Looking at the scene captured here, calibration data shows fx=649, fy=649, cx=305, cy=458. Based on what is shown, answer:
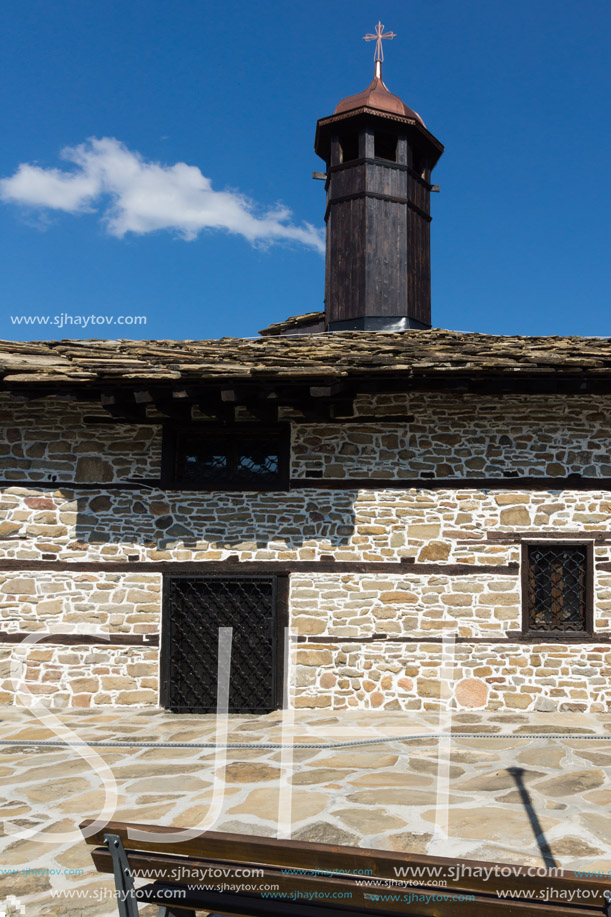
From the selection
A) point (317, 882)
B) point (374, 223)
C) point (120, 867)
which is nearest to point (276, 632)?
point (120, 867)

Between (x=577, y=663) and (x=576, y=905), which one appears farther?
(x=577, y=663)

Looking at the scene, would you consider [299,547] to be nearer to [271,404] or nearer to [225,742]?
[271,404]

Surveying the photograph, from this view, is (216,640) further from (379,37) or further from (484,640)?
(379,37)

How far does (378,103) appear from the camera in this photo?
10.9m

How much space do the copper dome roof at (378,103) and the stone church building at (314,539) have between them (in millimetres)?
5477

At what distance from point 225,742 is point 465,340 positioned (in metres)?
5.65

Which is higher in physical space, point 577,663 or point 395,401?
point 395,401

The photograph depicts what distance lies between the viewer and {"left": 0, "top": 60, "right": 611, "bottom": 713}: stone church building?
721 centimetres

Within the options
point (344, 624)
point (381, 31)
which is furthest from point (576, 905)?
point (381, 31)

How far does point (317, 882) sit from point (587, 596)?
5919 mm

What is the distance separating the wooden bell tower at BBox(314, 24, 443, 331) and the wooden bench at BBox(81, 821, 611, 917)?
29.3 ft

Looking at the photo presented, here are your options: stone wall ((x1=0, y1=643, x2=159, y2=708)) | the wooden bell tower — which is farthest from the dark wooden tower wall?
stone wall ((x1=0, y1=643, x2=159, y2=708))

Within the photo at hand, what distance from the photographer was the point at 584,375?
6.92m

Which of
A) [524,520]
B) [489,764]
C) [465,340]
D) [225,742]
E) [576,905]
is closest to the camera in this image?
[576,905]
